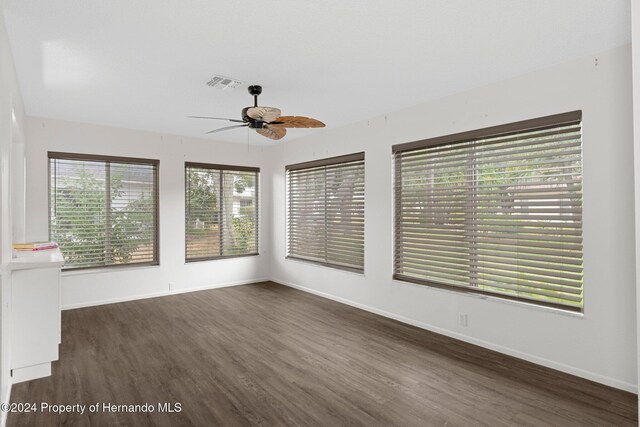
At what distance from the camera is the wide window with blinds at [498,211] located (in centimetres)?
305

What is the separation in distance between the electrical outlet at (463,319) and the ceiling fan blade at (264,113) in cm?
273

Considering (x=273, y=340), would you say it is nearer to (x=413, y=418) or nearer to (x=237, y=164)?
(x=413, y=418)

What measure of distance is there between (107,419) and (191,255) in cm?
385

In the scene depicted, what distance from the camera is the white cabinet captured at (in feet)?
9.30

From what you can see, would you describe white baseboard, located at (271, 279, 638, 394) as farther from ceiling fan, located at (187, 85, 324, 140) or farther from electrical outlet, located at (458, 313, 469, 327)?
ceiling fan, located at (187, 85, 324, 140)

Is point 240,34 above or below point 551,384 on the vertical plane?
above

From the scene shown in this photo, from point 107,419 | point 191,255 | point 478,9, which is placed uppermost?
point 478,9

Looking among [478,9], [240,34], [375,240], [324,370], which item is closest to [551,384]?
[324,370]

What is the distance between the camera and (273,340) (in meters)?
3.78

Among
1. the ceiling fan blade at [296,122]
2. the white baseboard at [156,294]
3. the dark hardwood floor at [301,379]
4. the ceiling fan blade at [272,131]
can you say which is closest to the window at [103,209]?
the white baseboard at [156,294]

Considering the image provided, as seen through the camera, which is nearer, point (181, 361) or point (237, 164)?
point (181, 361)

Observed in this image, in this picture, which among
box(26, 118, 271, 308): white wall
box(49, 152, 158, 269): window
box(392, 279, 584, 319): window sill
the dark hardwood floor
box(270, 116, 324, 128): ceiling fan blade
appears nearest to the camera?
the dark hardwood floor

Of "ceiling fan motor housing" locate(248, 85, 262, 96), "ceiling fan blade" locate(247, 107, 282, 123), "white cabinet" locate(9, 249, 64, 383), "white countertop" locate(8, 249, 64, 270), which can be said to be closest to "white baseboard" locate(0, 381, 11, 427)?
"white cabinet" locate(9, 249, 64, 383)

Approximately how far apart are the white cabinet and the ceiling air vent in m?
2.05
